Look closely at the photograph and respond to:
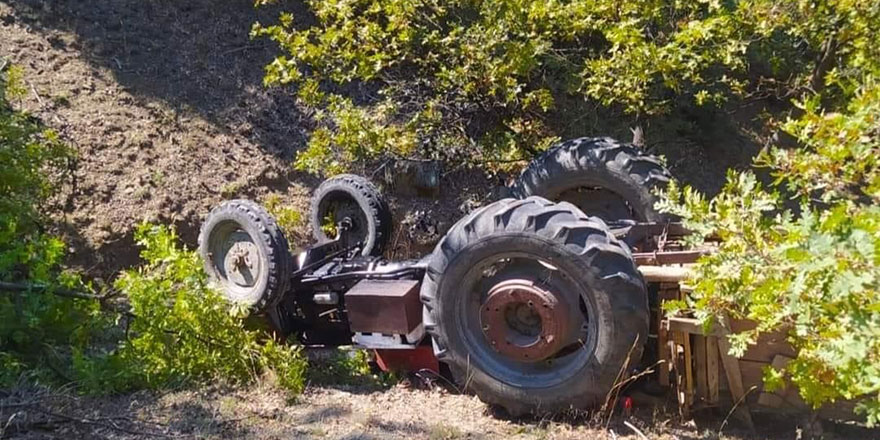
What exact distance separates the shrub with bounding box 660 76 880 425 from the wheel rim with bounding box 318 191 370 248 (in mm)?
3397

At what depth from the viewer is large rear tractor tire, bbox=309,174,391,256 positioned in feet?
20.1

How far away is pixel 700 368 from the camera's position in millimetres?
3773

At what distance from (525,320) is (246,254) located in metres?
2.33

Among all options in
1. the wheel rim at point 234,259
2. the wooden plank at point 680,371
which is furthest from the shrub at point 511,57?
the wooden plank at point 680,371

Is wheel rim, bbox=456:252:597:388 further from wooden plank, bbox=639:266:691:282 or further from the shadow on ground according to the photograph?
the shadow on ground

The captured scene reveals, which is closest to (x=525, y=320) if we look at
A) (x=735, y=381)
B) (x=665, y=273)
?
(x=665, y=273)

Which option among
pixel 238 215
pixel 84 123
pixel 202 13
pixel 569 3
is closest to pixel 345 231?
pixel 238 215

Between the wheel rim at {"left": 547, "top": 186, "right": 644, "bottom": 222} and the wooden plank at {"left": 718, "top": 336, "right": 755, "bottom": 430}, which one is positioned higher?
the wheel rim at {"left": 547, "top": 186, "right": 644, "bottom": 222}

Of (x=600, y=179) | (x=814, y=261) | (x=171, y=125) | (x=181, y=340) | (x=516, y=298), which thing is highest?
(x=171, y=125)

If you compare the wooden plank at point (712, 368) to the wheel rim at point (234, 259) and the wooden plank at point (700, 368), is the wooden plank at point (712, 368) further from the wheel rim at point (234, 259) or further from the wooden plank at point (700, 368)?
the wheel rim at point (234, 259)

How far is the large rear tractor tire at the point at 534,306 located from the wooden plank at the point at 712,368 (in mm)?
334

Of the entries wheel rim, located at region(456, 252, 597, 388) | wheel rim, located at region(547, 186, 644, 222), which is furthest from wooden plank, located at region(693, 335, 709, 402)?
wheel rim, located at region(547, 186, 644, 222)

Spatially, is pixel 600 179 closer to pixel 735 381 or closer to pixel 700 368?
pixel 700 368

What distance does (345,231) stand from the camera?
6203mm
